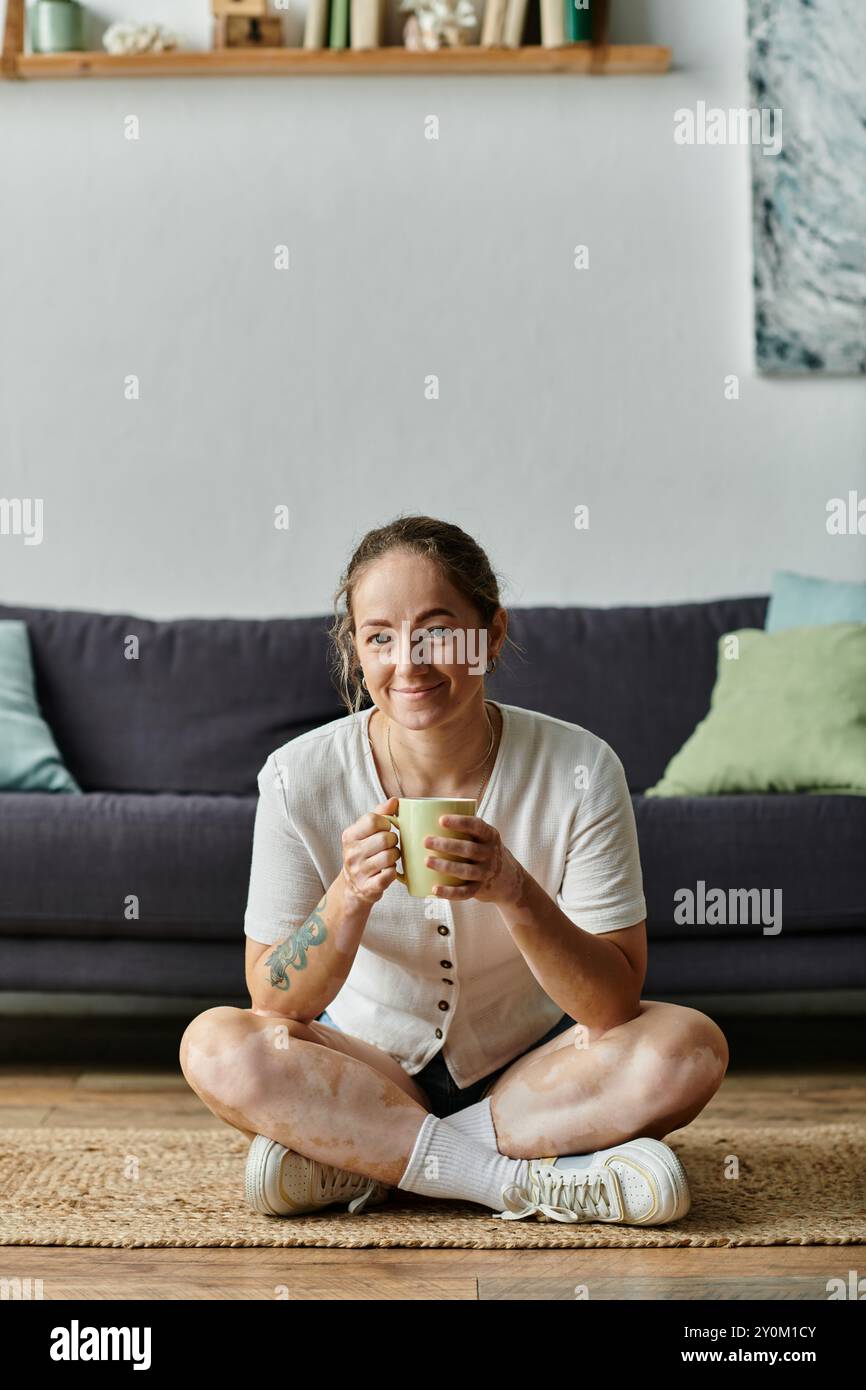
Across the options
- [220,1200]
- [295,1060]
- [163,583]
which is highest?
[163,583]

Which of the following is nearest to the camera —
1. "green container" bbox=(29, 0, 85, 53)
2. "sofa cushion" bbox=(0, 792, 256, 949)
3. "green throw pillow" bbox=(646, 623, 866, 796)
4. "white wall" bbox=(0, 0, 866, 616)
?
"sofa cushion" bbox=(0, 792, 256, 949)

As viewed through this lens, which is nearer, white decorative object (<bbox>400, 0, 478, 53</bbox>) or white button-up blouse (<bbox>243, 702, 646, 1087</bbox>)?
white button-up blouse (<bbox>243, 702, 646, 1087</bbox>)

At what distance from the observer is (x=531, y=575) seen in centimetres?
352

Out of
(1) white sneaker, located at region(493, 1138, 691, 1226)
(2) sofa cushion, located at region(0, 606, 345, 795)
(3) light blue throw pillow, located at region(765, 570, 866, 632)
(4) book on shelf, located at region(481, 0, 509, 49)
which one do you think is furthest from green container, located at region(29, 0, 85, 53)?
(1) white sneaker, located at region(493, 1138, 691, 1226)

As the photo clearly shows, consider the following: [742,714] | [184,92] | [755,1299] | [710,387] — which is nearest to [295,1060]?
[755,1299]

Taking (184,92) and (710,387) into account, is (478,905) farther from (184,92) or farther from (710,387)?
(184,92)

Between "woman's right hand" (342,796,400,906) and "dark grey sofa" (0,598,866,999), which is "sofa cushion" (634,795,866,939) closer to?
"dark grey sofa" (0,598,866,999)

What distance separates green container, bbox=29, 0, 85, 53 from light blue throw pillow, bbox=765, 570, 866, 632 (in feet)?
6.62

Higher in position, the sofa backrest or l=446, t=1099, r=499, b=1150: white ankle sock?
the sofa backrest

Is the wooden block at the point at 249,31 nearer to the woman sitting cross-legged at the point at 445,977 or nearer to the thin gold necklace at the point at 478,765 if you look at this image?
the woman sitting cross-legged at the point at 445,977

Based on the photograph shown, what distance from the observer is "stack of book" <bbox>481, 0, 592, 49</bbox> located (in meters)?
3.39

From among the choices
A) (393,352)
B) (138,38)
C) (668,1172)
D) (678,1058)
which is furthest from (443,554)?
(138,38)

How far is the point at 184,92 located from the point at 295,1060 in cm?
259

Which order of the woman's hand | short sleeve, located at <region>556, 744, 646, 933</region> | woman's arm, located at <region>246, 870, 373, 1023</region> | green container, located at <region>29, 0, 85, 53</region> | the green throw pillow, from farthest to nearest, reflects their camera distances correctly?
1. green container, located at <region>29, 0, 85, 53</region>
2. the green throw pillow
3. short sleeve, located at <region>556, 744, 646, 933</region>
4. woman's arm, located at <region>246, 870, 373, 1023</region>
5. the woman's hand
